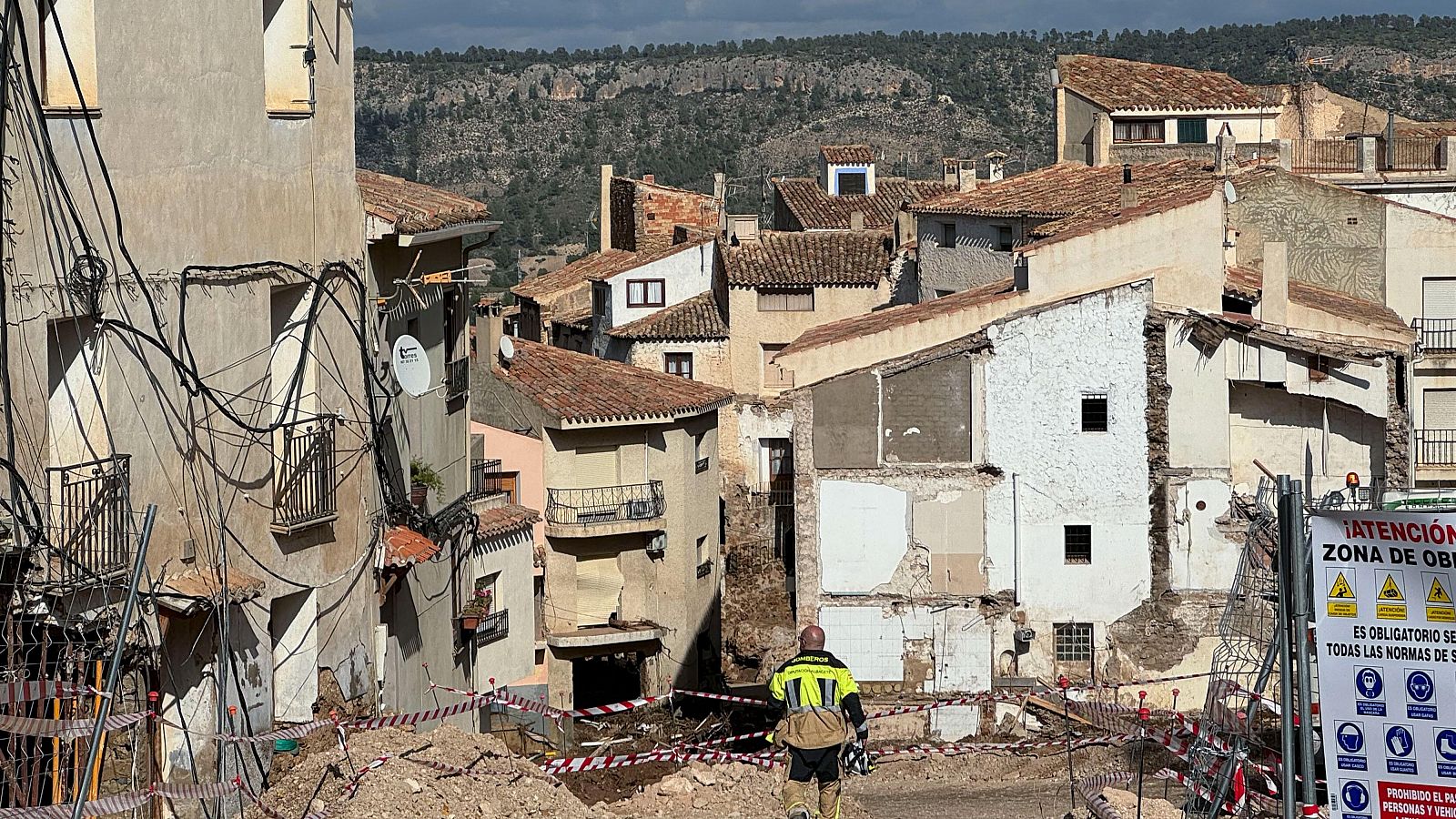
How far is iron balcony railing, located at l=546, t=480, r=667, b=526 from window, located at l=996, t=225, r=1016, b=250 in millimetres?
8687

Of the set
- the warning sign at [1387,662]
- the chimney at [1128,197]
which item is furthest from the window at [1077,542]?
the warning sign at [1387,662]

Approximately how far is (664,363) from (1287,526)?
1592 inches

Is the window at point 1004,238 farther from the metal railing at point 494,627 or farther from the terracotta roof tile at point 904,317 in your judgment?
the metal railing at point 494,627

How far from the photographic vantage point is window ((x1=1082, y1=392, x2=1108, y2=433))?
A: 29.5 meters

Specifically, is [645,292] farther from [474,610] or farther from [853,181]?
[474,610]

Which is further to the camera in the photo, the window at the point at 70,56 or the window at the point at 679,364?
the window at the point at 679,364

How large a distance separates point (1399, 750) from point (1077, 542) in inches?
721

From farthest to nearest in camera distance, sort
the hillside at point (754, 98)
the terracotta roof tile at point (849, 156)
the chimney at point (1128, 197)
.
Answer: the hillside at point (754, 98), the terracotta roof tile at point (849, 156), the chimney at point (1128, 197)

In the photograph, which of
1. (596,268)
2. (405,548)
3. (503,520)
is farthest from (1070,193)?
(405,548)

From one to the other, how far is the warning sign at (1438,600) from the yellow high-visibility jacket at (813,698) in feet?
14.6

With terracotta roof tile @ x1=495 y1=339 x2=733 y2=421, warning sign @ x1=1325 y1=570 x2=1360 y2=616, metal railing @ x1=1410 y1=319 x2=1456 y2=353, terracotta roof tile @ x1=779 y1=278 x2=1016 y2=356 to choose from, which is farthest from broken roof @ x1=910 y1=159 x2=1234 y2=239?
warning sign @ x1=1325 y1=570 x2=1360 y2=616

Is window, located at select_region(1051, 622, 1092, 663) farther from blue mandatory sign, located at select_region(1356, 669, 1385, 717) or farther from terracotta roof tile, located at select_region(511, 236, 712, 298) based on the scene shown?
terracotta roof tile, located at select_region(511, 236, 712, 298)

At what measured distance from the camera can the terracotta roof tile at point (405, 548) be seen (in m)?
21.7

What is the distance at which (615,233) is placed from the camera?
6838 centimetres
